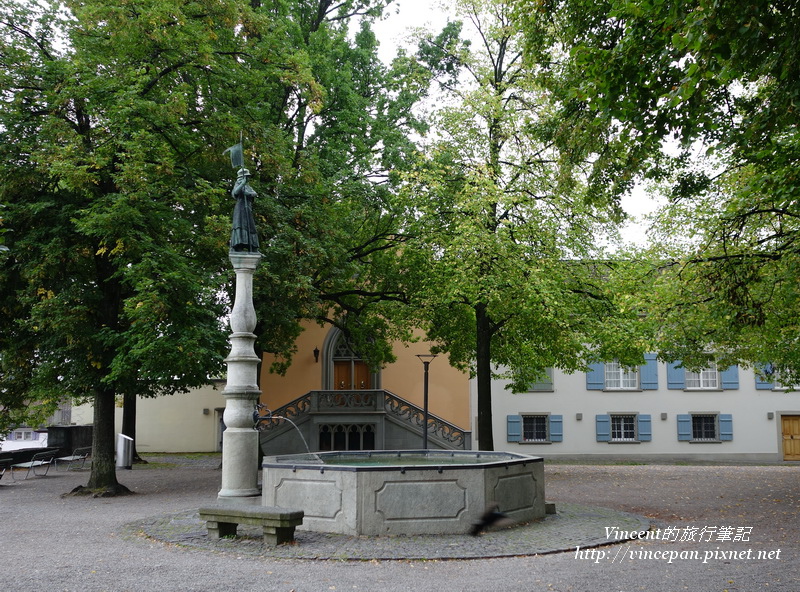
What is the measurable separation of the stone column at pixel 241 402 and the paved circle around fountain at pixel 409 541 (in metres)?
0.84

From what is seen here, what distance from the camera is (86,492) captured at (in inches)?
668

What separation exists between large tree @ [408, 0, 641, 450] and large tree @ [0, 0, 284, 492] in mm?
6014

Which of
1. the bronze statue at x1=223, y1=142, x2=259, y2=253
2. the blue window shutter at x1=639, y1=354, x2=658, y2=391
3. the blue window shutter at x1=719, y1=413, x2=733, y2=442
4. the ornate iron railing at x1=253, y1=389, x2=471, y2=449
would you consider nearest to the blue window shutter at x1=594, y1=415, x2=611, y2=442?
the blue window shutter at x1=639, y1=354, x2=658, y2=391

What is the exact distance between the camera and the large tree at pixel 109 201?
15242mm

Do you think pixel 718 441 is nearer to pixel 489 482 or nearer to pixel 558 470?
pixel 558 470

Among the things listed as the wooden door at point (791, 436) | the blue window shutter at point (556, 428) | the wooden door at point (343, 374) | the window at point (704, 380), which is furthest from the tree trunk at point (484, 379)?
the wooden door at point (791, 436)

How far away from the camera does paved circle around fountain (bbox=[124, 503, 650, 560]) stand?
31.1 feet

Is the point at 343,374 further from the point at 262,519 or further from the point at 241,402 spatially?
the point at 262,519

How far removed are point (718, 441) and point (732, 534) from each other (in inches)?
837

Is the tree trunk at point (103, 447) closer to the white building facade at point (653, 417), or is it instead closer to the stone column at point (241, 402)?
the stone column at point (241, 402)

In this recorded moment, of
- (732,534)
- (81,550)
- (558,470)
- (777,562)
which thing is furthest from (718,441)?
(81,550)

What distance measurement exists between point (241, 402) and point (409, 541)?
139 inches

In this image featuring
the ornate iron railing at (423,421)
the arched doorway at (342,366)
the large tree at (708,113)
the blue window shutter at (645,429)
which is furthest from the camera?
the arched doorway at (342,366)

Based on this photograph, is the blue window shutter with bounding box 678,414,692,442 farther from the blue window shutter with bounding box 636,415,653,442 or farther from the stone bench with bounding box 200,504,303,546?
the stone bench with bounding box 200,504,303,546
